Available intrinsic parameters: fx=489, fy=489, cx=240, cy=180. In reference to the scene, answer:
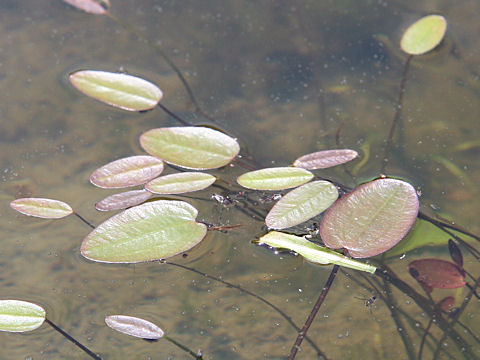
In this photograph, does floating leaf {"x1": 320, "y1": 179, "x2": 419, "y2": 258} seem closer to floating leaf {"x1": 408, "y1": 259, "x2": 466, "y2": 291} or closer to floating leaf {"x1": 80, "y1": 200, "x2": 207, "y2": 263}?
floating leaf {"x1": 408, "y1": 259, "x2": 466, "y2": 291}

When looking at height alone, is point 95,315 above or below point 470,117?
below

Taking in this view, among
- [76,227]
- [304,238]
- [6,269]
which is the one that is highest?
[304,238]

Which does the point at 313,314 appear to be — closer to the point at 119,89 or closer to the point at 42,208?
the point at 42,208

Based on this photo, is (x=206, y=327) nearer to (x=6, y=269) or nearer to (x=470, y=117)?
(x=6, y=269)

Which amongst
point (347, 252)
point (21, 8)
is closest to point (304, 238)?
point (347, 252)

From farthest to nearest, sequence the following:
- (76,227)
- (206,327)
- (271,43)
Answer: (271,43)
(76,227)
(206,327)

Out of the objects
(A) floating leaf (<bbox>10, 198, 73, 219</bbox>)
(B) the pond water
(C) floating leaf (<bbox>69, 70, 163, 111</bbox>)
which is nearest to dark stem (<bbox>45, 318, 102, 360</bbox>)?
(B) the pond water

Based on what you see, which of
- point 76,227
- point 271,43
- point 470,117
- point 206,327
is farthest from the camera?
point 271,43
